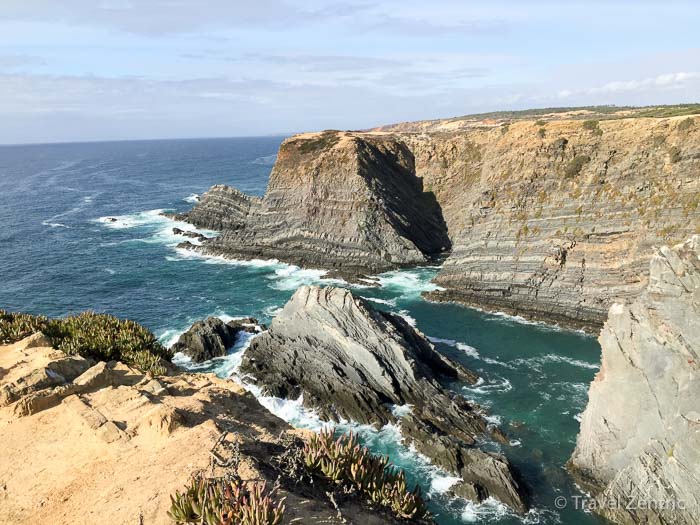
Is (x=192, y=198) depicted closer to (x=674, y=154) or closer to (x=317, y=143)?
(x=317, y=143)

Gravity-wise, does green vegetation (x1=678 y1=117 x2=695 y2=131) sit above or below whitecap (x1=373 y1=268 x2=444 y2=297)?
above

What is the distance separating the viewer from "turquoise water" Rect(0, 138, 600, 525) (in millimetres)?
26953

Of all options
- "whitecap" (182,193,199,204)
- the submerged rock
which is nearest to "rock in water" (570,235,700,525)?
the submerged rock

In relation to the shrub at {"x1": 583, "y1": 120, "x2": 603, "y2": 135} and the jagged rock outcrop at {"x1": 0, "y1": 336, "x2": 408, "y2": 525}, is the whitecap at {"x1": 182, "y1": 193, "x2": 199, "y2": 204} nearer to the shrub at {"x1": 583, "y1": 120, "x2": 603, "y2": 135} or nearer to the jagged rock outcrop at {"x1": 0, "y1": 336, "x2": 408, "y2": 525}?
the shrub at {"x1": 583, "y1": 120, "x2": 603, "y2": 135}

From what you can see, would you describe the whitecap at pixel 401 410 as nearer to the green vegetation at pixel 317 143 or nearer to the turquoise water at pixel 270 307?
the turquoise water at pixel 270 307

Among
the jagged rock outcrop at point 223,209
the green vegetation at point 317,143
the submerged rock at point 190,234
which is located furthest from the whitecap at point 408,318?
the submerged rock at point 190,234

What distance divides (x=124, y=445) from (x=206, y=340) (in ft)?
89.7

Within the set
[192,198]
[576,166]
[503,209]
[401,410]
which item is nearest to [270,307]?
[401,410]

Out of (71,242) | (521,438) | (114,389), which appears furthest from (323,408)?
(71,242)

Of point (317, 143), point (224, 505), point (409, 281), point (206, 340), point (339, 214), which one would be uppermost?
point (317, 143)

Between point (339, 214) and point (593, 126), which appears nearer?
point (593, 126)

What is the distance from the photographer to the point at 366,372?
3256 centimetres

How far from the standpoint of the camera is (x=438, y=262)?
64500 mm

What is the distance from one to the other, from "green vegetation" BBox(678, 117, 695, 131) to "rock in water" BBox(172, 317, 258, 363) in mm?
49162
